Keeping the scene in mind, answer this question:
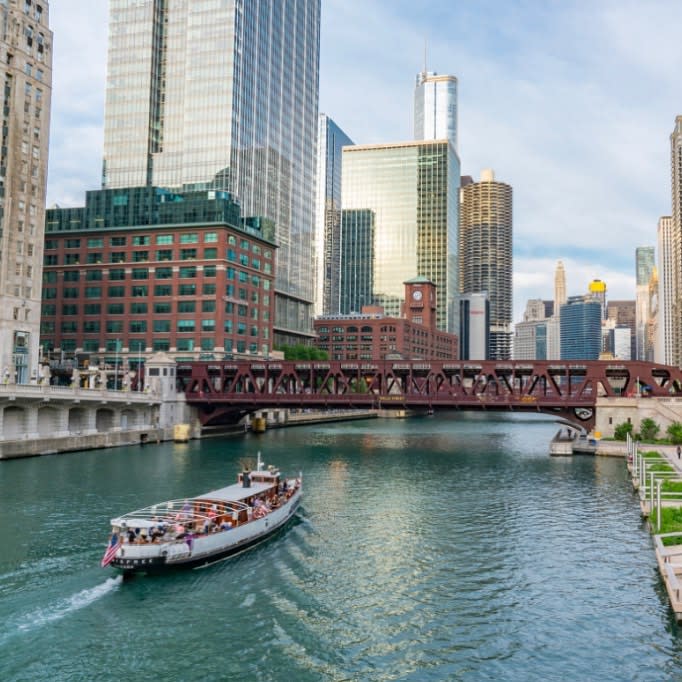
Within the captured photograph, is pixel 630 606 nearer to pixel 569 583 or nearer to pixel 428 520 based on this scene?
pixel 569 583

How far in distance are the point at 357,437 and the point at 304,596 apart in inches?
4038

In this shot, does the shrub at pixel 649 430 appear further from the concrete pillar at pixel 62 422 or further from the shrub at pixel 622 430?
the concrete pillar at pixel 62 422

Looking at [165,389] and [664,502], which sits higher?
[165,389]

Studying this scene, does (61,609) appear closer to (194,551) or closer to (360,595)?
(194,551)

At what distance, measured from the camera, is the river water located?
29344 millimetres

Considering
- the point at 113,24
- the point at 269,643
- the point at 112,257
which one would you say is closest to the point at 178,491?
the point at 269,643

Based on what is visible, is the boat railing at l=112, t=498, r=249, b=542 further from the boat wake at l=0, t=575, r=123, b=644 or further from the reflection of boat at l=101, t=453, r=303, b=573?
the boat wake at l=0, t=575, r=123, b=644

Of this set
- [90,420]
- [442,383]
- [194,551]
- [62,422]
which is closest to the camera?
[194,551]

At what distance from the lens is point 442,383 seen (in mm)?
119062

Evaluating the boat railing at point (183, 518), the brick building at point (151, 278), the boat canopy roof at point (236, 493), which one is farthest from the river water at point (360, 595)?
the brick building at point (151, 278)

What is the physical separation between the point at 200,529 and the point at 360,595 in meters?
11.2

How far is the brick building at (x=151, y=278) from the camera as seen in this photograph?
515 feet

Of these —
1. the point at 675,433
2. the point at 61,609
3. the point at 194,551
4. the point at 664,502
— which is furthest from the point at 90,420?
the point at 675,433

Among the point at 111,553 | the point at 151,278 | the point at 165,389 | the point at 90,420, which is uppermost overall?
the point at 151,278
